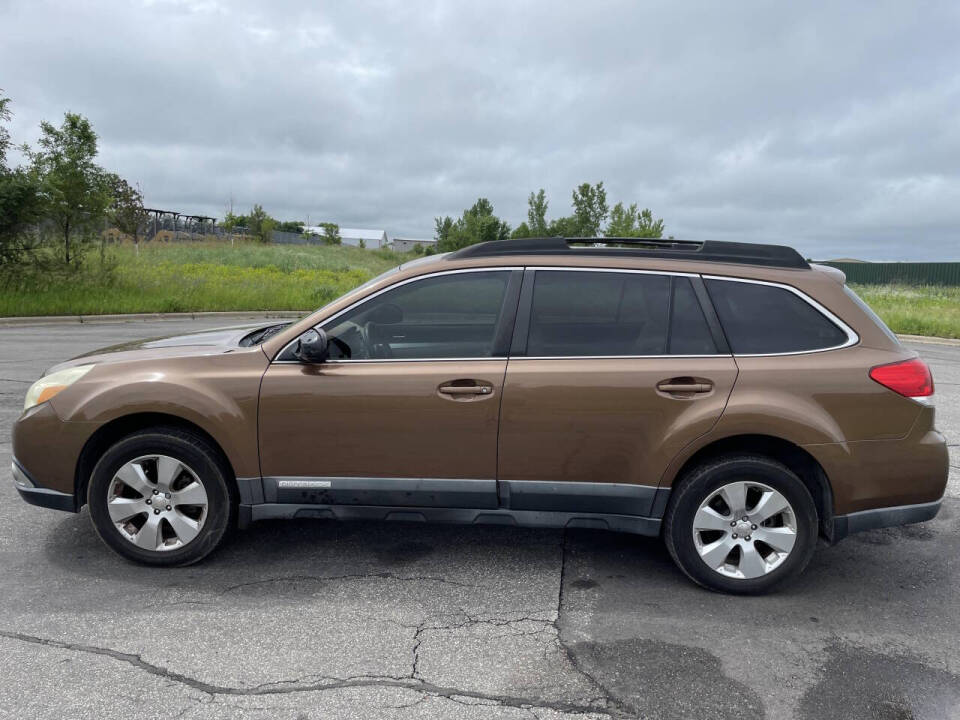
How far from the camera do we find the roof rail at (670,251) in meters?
3.98

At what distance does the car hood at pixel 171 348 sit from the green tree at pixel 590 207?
45718mm

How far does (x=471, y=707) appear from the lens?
278 centimetres

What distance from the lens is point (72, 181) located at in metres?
19.5

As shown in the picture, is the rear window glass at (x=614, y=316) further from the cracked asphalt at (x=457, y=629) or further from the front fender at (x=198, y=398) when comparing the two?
the front fender at (x=198, y=398)

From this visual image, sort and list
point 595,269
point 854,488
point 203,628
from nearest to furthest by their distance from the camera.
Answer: point 203,628 < point 854,488 < point 595,269

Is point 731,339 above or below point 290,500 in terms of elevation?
above

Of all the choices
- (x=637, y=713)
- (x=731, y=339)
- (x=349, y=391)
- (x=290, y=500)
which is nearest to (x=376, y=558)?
(x=290, y=500)

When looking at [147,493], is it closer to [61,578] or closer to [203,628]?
[61,578]

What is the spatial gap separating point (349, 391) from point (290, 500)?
26.0 inches

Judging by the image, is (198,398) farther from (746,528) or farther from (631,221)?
(631,221)

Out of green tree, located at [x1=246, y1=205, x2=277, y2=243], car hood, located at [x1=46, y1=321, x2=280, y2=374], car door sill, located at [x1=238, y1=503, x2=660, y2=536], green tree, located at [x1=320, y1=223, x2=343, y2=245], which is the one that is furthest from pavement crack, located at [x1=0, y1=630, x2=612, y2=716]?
green tree, located at [x1=320, y1=223, x2=343, y2=245]

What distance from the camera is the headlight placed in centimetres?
402

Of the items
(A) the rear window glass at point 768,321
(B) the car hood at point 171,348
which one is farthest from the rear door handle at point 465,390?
(A) the rear window glass at point 768,321

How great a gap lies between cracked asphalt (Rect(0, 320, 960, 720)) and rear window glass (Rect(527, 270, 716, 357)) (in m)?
1.21
